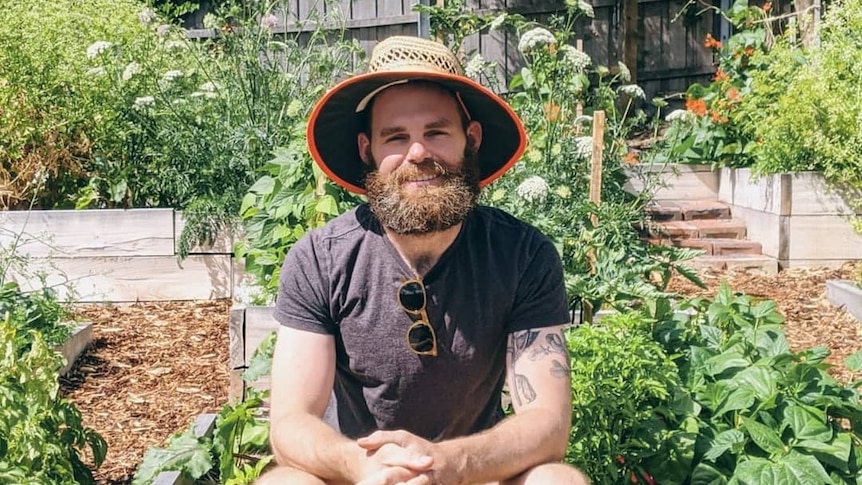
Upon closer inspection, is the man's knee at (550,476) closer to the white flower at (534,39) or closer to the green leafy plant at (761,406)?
the green leafy plant at (761,406)

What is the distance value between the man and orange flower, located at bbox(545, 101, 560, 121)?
199 cm

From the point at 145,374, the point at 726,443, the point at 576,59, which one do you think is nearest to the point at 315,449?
the point at 726,443

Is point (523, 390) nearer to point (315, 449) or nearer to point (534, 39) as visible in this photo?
point (315, 449)

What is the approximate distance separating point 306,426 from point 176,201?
3.26 meters

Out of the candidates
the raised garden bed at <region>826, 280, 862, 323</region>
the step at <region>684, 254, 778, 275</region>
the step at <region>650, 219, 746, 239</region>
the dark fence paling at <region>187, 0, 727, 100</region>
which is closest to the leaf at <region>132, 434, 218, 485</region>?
the raised garden bed at <region>826, 280, 862, 323</region>

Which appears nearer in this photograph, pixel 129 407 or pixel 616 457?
pixel 616 457

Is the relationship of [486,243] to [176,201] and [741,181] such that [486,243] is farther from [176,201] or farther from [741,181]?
[741,181]

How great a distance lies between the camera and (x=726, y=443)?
8.23ft

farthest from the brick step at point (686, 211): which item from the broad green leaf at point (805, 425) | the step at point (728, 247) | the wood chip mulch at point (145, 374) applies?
Result: the broad green leaf at point (805, 425)

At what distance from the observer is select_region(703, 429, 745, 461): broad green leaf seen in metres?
2.49

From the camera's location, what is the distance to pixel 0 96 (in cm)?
495

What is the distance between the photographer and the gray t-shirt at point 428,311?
2.14 m

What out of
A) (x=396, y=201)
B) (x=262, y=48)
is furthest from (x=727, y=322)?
(x=262, y=48)

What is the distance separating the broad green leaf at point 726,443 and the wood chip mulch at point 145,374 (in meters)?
1.80
